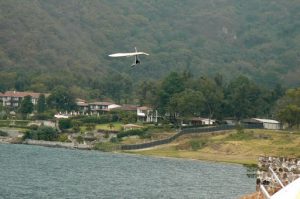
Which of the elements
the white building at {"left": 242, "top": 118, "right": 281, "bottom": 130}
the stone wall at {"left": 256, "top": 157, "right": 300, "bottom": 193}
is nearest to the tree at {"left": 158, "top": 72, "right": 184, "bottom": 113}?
the white building at {"left": 242, "top": 118, "right": 281, "bottom": 130}

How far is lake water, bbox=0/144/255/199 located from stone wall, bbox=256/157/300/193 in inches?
1509

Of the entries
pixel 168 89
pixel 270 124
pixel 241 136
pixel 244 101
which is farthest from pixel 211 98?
pixel 241 136

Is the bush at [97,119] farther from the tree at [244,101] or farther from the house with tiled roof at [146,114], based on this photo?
the tree at [244,101]

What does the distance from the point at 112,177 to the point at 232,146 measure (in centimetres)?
4736

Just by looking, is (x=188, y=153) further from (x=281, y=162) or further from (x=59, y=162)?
(x=281, y=162)

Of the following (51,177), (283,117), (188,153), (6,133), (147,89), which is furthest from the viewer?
(147,89)

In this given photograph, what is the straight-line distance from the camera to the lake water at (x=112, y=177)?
236 feet

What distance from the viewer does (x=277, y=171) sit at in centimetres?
2853

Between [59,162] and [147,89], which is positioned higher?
[147,89]

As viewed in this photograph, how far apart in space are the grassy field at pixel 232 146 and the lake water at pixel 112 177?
6.08 metres

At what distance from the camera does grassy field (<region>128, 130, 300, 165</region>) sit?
12900 centimetres

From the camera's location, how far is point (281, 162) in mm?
28516

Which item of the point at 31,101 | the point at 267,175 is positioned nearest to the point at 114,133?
the point at 31,101

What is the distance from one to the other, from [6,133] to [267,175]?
13582 cm
